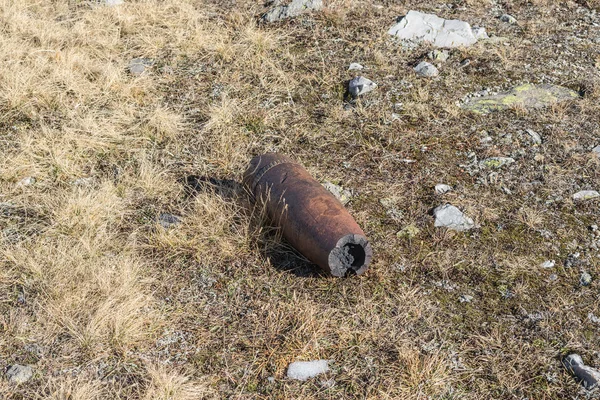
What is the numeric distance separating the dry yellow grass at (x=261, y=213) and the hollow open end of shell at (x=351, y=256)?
0.33 ft

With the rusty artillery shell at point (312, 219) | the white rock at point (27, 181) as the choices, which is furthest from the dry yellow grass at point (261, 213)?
the rusty artillery shell at point (312, 219)

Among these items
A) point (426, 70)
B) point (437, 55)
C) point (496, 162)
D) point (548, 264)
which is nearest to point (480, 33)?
point (437, 55)

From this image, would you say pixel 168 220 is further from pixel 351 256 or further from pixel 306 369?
pixel 306 369

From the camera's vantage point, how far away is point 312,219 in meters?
3.98

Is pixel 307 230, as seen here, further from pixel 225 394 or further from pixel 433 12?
pixel 433 12

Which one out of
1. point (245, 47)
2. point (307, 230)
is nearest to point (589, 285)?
point (307, 230)

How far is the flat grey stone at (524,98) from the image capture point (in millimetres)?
5805

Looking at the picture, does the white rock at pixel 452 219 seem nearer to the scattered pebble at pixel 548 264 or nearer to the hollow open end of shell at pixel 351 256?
the scattered pebble at pixel 548 264

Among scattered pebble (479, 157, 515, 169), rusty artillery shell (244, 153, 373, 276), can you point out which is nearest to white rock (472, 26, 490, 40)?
scattered pebble (479, 157, 515, 169)

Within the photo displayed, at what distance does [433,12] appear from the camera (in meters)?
7.67

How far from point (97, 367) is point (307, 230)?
1441mm

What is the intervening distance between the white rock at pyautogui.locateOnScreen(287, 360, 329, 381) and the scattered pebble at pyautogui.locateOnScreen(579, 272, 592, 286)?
1.73 meters

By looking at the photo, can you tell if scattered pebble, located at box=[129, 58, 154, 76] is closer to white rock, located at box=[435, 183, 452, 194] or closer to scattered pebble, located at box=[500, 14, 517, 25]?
white rock, located at box=[435, 183, 452, 194]

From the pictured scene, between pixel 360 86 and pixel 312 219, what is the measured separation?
244 cm
